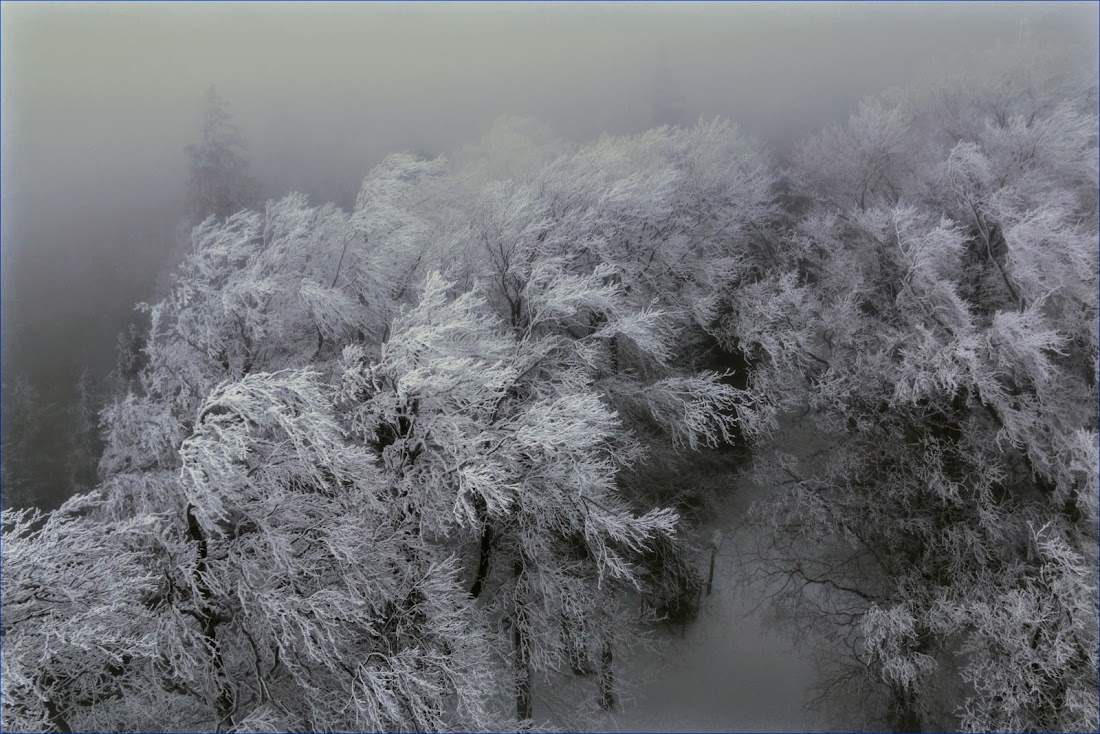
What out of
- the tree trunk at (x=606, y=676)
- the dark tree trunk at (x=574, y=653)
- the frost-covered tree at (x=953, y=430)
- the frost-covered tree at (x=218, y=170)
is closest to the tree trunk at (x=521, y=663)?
the dark tree trunk at (x=574, y=653)

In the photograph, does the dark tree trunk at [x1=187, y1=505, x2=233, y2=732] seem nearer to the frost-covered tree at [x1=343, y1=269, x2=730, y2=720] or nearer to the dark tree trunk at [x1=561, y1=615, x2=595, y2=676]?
the frost-covered tree at [x1=343, y1=269, x2=730, y2=720]

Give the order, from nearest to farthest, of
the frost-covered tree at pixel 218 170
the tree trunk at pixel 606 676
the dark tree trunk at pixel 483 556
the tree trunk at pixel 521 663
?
the tree trunk at pixel 521 663 → the dark tree trunk at pixel 483 556 → the tree trunk at pixel 606 676 → the frost-covered tree at pixel 218 170

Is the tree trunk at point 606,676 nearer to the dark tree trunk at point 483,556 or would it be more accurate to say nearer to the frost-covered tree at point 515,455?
the frost-covered tree at point 515,455

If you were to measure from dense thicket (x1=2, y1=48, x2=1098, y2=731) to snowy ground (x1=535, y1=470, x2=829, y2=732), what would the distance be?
41cm

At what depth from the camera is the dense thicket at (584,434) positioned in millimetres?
5867

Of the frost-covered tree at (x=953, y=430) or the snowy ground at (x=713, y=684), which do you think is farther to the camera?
the snowy ground at (x=713, y=684)

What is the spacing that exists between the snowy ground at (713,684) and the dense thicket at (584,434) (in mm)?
412

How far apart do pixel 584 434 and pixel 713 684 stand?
17.0ft

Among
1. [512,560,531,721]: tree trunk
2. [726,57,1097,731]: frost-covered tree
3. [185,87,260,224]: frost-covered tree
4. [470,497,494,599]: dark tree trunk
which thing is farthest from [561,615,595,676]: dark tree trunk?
[185,87,260,224]: frost-covered tree

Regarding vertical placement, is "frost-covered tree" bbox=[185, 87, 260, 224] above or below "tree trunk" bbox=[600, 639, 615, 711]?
above

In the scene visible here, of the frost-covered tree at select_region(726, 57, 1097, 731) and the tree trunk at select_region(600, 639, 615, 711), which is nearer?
the frost-covered tree at select_region(726, 57, 1097, 731)

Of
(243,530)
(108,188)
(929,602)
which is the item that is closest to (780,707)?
(929,602)

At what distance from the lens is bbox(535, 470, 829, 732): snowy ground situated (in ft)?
28.6

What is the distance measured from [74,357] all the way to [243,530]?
8821 millimetres
